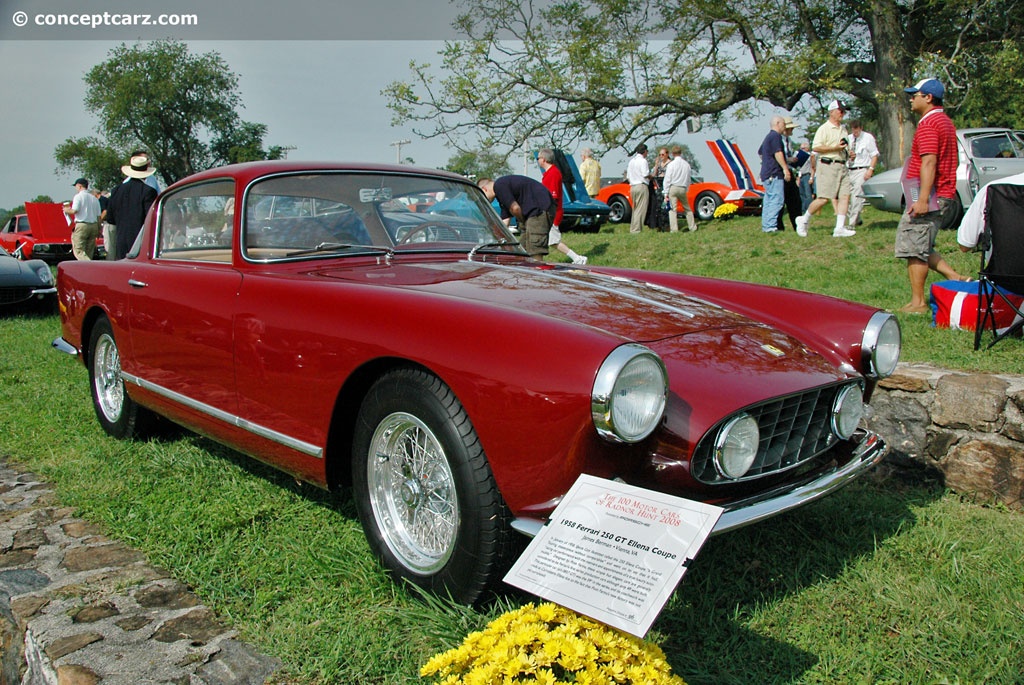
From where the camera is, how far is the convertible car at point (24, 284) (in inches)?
339

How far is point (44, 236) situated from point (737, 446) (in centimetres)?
2127

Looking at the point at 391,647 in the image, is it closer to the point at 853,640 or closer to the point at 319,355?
the point at 319,355

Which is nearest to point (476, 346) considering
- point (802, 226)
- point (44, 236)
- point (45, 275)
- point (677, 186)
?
point (45, 275)

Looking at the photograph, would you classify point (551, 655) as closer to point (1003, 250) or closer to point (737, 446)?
point (737, 446)

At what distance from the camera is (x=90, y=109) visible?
4991 cm

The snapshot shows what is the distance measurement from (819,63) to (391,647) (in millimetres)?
15149

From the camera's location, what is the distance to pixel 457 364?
2135mm

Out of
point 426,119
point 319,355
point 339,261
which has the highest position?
point 426,119

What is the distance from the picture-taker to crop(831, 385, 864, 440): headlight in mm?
2549

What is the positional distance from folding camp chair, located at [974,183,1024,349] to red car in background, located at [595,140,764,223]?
11.2 metres

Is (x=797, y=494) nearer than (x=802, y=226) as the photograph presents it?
Yes

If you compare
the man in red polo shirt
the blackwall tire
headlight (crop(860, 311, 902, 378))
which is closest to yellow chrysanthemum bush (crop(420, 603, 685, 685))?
the blackwall tire

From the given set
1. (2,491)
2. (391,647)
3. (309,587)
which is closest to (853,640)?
(391,647)

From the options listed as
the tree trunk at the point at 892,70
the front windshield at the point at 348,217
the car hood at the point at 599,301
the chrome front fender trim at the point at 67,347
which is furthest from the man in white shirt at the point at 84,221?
the tree trunk at the point at 892,70
